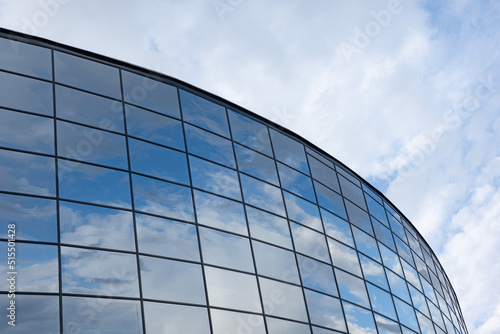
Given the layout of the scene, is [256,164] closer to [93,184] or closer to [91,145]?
[91,145]

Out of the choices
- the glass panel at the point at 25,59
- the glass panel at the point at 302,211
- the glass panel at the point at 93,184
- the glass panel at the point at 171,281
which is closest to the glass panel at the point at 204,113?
the glass panel at the point at 302,211

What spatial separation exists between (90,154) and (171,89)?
18.3 feet

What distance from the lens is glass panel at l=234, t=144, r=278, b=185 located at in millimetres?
22638

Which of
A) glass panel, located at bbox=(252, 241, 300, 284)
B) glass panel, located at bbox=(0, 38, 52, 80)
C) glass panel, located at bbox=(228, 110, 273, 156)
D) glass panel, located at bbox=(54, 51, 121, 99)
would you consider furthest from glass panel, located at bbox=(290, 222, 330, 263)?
glass panel, located at bbox=(0, 38, 52, 80)

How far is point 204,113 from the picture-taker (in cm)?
2280

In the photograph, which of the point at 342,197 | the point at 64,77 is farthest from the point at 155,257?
the point at 342,197

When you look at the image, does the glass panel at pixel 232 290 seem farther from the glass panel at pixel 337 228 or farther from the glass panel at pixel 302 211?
the glass panel at pixel 337 228

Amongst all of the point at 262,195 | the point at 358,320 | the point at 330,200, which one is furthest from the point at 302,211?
the point at 358,320

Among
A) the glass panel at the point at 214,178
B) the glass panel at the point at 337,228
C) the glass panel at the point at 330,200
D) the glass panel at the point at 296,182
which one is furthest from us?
the glass panel at the point at 330,200

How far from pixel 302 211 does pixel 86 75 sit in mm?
10522

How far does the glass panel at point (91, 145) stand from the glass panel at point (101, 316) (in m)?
4.88

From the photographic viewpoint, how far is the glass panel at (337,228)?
24438 millimetres

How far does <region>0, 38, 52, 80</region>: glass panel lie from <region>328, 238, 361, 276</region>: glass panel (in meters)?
13.5

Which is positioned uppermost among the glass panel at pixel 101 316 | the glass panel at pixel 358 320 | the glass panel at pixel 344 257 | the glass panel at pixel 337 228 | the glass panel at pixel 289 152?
the glass panel at pixel 289 152
